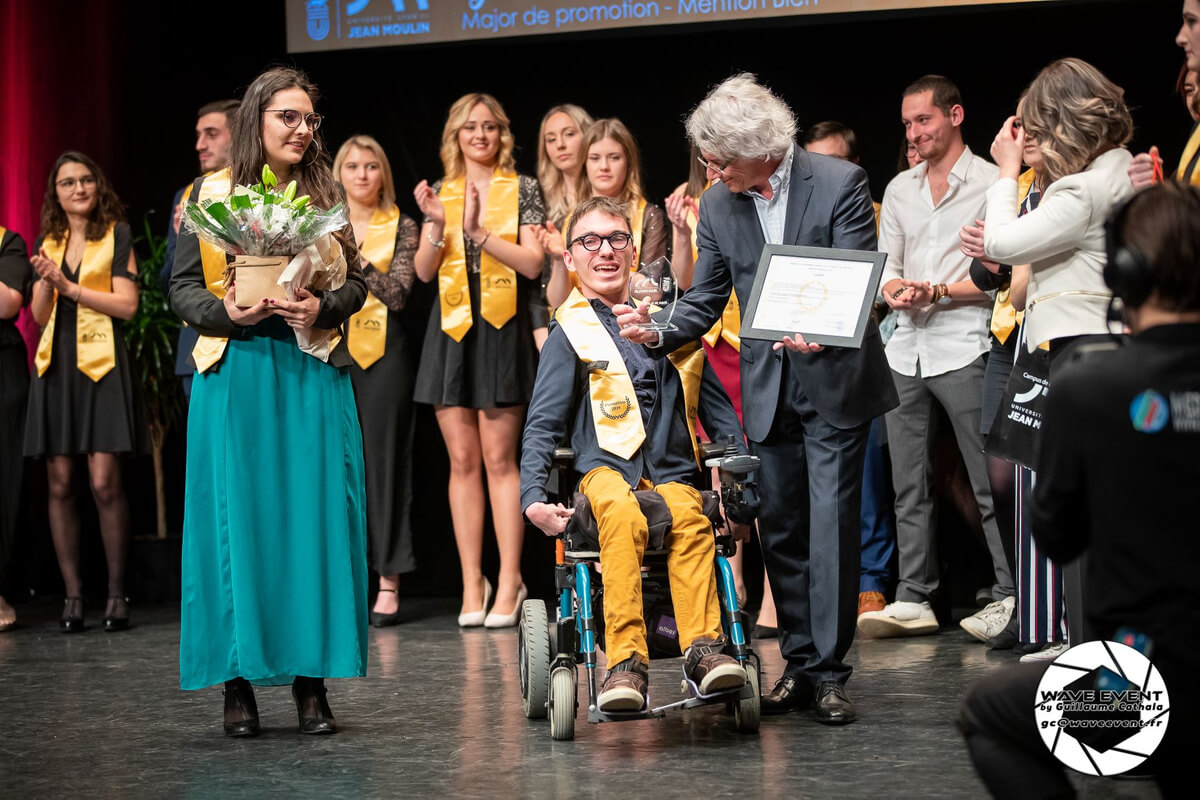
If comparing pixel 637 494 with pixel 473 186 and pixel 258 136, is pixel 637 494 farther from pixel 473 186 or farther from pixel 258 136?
pixel 473 186

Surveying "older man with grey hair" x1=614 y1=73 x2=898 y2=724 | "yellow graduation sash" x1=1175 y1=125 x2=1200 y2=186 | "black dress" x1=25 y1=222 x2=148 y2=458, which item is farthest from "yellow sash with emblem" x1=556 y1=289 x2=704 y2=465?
"black dress" x1=25 y1=222 x2=148 y2=458

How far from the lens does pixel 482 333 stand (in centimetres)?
527

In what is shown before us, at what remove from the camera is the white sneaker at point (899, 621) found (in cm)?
471

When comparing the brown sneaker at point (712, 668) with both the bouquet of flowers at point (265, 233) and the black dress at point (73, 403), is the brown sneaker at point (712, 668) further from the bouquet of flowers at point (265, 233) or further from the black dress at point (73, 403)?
the black dress at point (73, 403)

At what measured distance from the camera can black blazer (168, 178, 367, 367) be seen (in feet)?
10.8

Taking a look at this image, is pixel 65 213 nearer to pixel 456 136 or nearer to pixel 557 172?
pixel 456 136

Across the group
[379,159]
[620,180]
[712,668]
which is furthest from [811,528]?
[379,159]

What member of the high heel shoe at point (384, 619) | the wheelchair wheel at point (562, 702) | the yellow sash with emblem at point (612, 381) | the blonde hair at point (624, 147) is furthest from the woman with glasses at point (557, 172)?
the wheelchair wheel at point (562, 702)

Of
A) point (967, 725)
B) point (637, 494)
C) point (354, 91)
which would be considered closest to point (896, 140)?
point (354, 91)

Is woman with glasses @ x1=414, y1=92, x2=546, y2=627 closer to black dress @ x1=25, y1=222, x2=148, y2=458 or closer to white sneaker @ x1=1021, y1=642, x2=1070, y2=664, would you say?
black dress @ x1=25, y1=222, x2=148, y2=458

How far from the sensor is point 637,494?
126 inches

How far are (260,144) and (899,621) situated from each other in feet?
8.80

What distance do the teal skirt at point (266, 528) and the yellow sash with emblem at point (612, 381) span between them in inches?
25.0

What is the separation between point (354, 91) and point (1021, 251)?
12.9ft
